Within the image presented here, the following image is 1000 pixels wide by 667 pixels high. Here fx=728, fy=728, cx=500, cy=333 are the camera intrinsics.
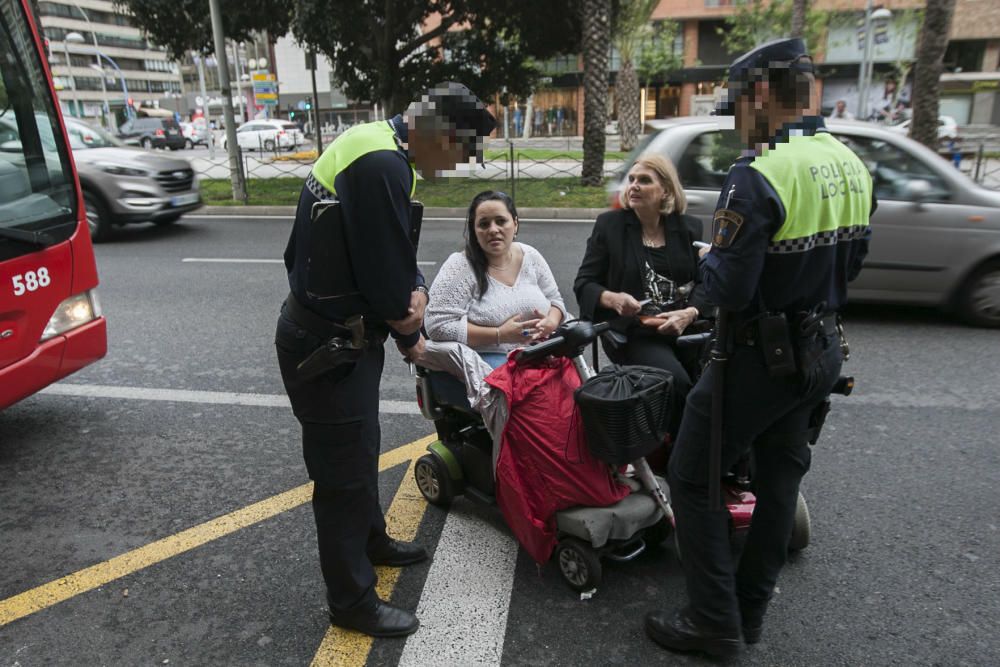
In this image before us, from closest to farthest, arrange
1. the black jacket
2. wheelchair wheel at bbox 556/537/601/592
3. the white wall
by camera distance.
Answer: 1. wheelchair wheel at bbox 556/537/601/592
2. the black jacket
3. the white wall

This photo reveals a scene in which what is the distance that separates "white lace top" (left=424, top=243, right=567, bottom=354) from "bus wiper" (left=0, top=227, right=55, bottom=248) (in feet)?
6.39

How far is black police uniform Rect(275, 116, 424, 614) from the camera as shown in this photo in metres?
2.09

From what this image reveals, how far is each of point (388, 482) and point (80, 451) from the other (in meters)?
1.79

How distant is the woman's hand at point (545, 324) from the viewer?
3.31 metres

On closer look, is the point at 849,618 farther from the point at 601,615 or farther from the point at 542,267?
the point at 542,267

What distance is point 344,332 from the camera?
2.28 meters

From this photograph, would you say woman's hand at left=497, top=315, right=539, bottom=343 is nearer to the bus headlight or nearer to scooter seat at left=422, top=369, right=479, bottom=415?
scooter seat at left=422, top=369, right=479, bottom=415

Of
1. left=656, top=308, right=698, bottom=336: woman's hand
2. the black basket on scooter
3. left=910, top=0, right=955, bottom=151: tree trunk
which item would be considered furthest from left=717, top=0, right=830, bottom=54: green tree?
the black basket on scooter

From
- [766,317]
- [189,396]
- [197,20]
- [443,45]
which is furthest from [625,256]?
[443,45]

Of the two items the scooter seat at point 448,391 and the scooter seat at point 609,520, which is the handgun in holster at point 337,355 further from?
the scooter seat at point 609,520

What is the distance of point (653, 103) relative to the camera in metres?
46.9

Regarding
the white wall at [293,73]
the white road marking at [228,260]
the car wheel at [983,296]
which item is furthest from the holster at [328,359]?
the white wall at [293,73]

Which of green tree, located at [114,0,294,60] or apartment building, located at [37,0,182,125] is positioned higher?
apartment building, located at [37,0,182,125]

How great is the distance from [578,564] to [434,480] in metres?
0.88
